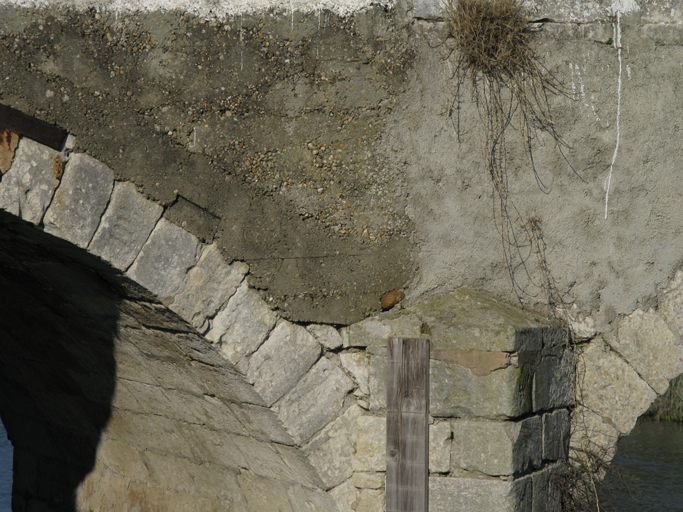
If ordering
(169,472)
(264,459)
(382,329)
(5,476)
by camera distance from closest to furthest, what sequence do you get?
(382,329)
(264,459)
(169,472)
(5,476)

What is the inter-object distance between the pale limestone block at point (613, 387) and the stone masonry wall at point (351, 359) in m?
0.18

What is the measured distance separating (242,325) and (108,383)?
56.9 inches

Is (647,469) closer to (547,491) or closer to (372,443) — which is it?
(547,491)

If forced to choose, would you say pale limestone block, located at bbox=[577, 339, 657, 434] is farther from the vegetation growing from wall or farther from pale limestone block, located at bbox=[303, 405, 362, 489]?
the vegetation growing from wall

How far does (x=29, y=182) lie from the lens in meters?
2.30

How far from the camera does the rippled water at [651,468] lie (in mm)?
5395

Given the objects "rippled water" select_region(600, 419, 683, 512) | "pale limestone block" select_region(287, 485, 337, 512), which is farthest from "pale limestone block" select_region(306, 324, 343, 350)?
"rippled water" select_region(600, 419, 683, 512)

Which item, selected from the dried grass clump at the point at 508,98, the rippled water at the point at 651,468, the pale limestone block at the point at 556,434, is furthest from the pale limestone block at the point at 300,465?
the rippled water at the point at 651,468

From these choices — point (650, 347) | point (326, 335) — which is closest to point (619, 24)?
point (650, 347)

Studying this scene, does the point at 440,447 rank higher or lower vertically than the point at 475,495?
higher

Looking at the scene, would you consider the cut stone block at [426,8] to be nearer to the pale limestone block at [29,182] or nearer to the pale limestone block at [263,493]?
the pale limestone block at [29,182]

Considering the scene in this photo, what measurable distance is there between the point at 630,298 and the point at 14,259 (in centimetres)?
271

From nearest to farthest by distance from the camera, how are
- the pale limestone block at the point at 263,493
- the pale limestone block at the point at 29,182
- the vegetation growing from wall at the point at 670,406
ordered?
1. the pale limestone block at the point at 29,182
2. the pale limestone block at the point at 263,493
3. the vegetation growing from wall at the point at 670,406

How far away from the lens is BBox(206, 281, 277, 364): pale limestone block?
8.34ft
